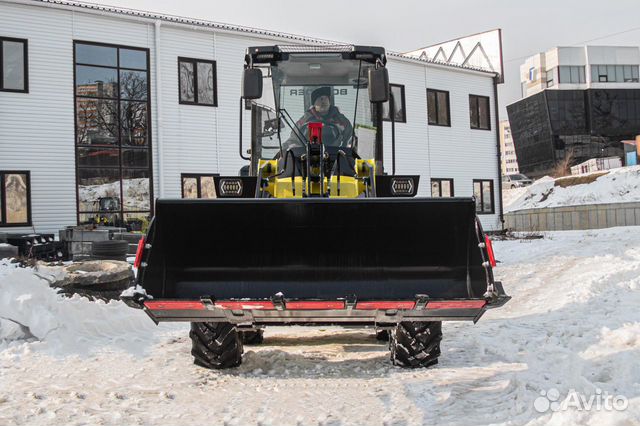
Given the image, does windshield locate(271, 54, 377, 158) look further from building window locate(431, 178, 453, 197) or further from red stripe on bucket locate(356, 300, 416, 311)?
building window locate(431, 178, 453, 197)

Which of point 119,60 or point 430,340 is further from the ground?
point 119,60

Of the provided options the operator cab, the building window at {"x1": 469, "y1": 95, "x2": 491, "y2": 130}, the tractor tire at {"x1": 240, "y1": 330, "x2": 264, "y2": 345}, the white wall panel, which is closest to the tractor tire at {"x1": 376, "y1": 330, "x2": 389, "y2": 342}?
the tractor tire at {"x1": 240, "y1": 330, "x2": 264, "y2": 345}

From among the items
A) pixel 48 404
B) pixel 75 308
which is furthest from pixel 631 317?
pixel 75 308

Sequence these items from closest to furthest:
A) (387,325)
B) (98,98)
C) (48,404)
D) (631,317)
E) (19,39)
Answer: (48,404) < (387,325) < (631,317) < (19,39) < (98,98)

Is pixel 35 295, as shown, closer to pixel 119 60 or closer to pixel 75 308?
pixel 75 308

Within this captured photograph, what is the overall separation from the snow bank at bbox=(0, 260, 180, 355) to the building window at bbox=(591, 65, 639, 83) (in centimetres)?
7945

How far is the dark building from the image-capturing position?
63.9m

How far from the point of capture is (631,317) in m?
6.16

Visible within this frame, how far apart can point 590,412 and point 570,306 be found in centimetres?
438

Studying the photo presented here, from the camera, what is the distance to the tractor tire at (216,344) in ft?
16.0

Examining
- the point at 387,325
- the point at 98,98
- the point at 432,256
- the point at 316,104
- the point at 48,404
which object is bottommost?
the point at 48,404

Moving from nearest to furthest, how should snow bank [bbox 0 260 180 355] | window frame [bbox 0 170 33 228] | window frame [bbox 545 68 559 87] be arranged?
snow bank [bbox 0 260 180 355] → window frame [bbox 0 170 33 228] → window frame [bbox 545 68 559 87]

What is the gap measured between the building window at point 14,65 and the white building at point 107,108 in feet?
0.08

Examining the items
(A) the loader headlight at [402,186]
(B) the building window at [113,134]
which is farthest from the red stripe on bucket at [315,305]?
(B) the building window at [113,134]
